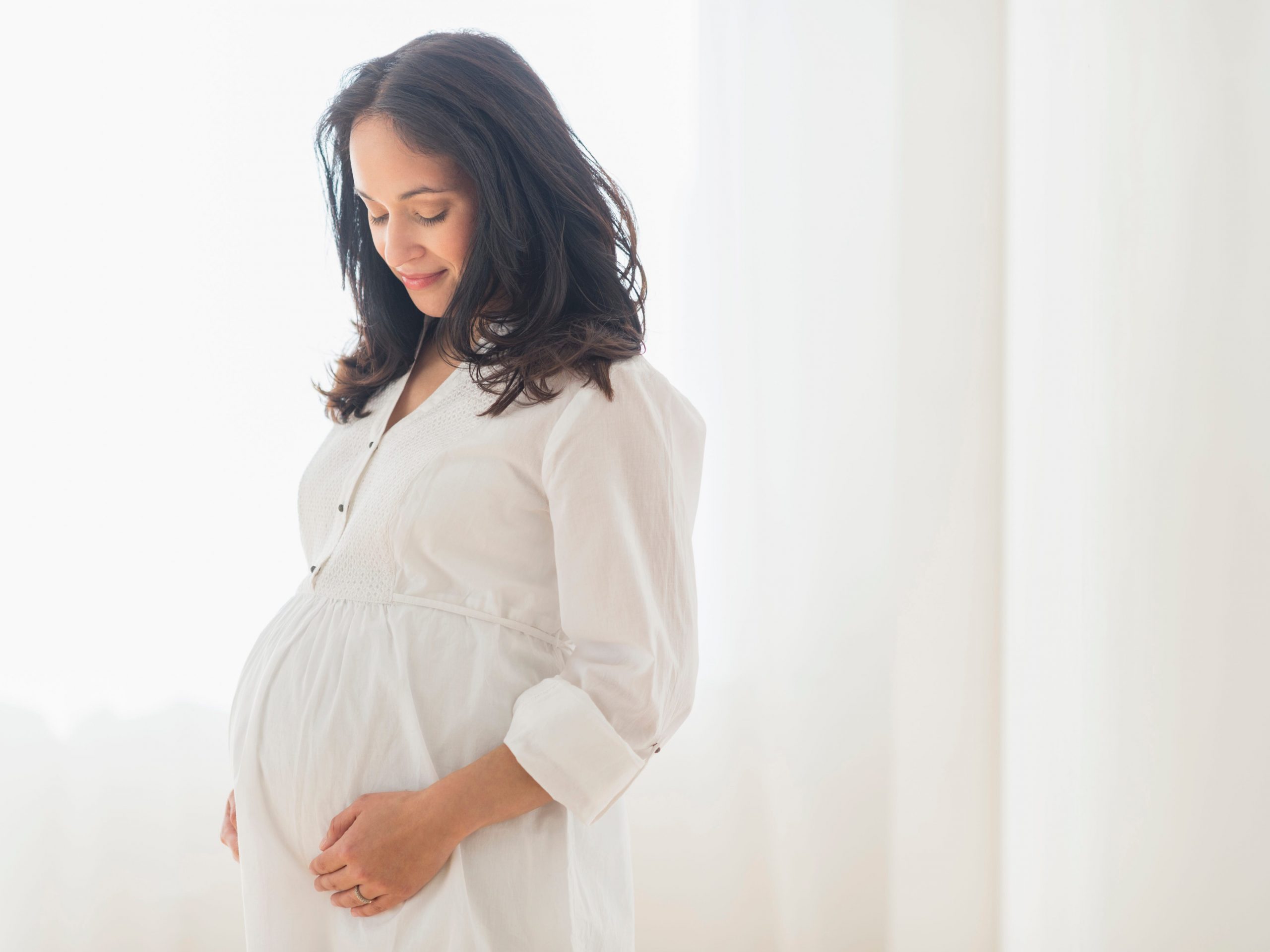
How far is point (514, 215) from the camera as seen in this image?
84 cm

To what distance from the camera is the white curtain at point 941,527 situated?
789 mm

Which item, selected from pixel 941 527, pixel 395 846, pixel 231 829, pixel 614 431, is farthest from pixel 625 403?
pixel 941 527

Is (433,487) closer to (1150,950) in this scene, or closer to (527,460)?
(527,460)

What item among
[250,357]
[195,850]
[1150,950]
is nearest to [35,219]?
[250,357]

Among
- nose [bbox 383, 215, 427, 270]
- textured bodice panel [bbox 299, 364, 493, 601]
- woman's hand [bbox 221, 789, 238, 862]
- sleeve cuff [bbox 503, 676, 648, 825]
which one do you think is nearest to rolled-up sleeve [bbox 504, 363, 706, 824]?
sleeve cuff [bbox 503, 676, 648, 825]

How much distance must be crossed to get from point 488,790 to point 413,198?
522mm

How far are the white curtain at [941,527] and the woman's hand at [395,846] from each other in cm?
62

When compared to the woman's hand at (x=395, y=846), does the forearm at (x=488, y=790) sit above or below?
above

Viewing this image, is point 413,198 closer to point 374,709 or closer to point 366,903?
point 374,709

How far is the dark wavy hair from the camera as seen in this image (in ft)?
2.71

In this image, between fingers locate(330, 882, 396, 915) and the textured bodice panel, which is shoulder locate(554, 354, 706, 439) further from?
fingers locate(330, 882, 396, 915)

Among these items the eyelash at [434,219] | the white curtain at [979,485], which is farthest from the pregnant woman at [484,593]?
the white curtain at [979,485]

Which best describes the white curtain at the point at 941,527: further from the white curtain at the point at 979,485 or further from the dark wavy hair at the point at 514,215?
the dark wavy hair at the point at 514,215

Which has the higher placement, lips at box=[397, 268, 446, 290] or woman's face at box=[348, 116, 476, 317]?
woman's face at box=[348, 116, 476, 317]
